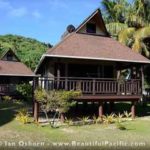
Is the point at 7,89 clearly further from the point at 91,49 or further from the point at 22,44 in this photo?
the point at 22,44

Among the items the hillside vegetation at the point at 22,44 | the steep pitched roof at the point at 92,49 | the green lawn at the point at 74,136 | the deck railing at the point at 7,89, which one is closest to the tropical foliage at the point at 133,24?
the steep pitched roof at the point at 92,49

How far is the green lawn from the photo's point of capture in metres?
17.1

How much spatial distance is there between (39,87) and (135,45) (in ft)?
56.1

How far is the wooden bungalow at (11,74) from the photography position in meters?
44.6

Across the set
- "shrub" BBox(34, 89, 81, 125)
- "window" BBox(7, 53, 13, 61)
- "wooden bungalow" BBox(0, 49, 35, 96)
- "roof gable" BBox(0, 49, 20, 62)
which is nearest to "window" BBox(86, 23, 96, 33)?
"shrub" BBox(34, 89, 81, 125)

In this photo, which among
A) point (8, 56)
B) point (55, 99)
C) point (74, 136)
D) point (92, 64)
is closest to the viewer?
point (74, 136)

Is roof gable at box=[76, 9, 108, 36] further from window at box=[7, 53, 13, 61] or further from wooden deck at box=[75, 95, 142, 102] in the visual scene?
window at box=[7, 53, 13, 61]

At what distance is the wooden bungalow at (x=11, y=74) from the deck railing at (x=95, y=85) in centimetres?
1949

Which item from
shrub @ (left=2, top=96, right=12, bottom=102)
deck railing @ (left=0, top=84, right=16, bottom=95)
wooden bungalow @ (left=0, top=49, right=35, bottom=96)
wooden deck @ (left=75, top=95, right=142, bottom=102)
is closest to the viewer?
wooden deck @ (left=75, top=95, right=142, bottom=102)

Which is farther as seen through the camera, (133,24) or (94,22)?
(133,24)

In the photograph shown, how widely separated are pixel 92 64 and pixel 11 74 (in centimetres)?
2042

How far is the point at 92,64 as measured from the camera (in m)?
27.8

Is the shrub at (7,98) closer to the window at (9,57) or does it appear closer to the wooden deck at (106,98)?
the window at (9,57)

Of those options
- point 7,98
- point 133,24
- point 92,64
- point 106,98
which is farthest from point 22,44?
point 106,98
